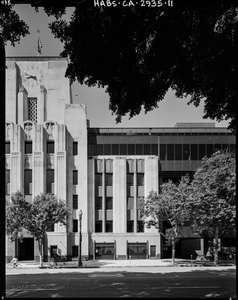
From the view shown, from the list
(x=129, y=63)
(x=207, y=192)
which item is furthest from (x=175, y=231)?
(x=129, y=63)

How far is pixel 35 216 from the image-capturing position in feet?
132

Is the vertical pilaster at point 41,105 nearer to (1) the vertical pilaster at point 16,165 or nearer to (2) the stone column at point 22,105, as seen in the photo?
(2) the stone column at point 22,105

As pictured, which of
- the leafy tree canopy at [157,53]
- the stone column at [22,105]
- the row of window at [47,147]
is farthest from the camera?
the row of window at [47,147]

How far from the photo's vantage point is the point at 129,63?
864 cm

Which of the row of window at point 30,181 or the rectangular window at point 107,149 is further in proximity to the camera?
the rectangular window at point 107,149

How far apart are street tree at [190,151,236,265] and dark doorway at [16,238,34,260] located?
61.6 feet

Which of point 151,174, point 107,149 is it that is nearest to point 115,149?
point 107,149

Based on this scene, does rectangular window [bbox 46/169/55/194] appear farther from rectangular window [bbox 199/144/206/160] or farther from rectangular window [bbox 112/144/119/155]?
rectangular window [bbox 199/144/206/160]

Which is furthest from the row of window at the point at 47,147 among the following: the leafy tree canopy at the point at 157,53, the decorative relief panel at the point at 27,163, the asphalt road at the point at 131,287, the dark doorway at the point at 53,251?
the leafy tree canopy at the point at 157,53

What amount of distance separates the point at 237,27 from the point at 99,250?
45739 mm

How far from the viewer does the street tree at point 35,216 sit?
3919 cm

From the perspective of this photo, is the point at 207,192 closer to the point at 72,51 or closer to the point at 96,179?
the point at 96,179

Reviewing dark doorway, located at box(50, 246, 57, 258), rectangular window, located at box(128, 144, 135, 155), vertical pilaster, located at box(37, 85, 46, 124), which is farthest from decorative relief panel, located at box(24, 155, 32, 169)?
rectangular window, located at box(128, 144, 135, 155)

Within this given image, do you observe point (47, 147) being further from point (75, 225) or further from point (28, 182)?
point (75, 225)
